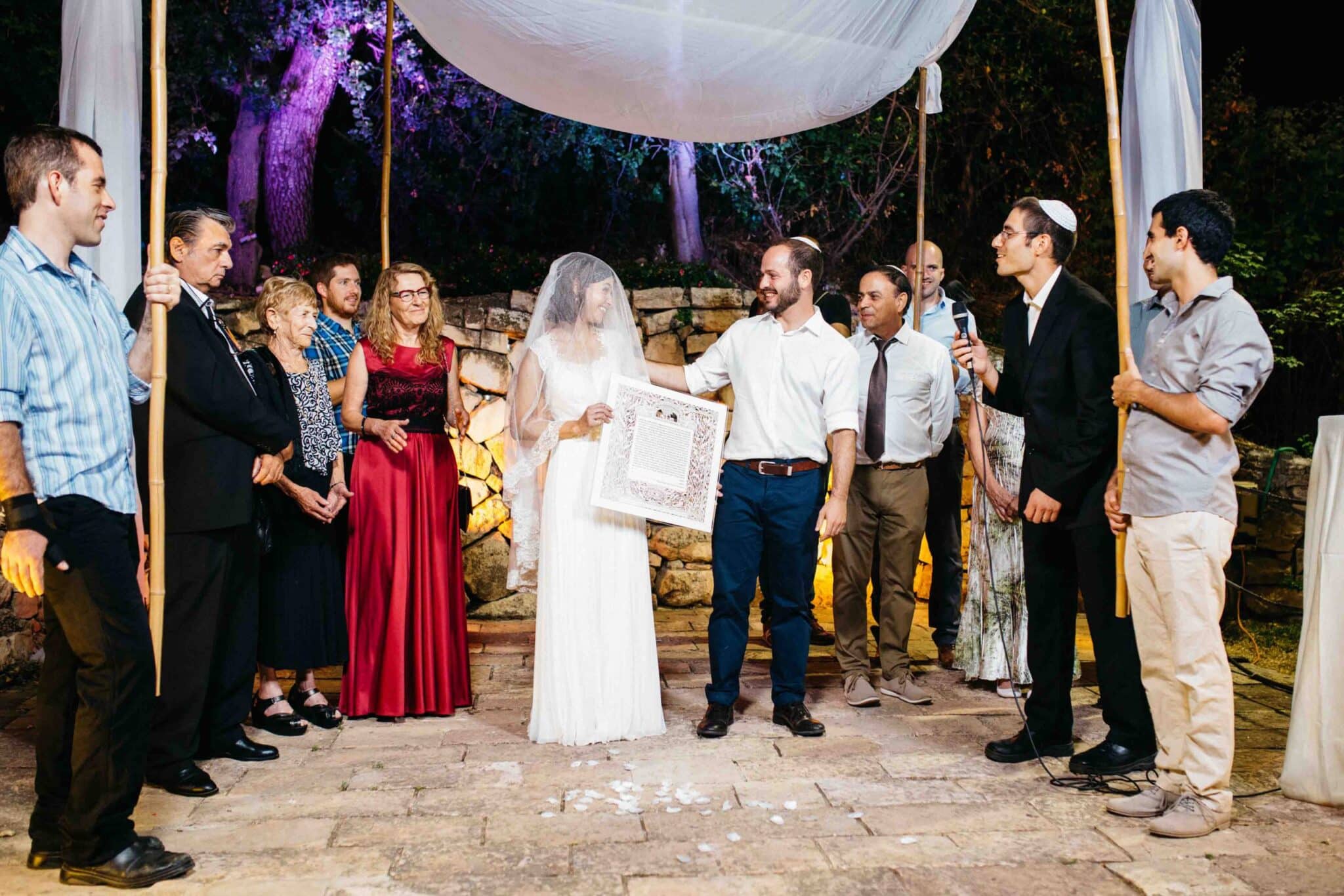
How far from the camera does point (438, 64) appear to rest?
952cm

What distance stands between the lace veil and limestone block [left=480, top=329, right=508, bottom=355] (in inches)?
115

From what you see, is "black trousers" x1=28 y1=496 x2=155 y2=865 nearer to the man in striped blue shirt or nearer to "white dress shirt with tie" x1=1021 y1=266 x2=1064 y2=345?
the man in striped blue shirt

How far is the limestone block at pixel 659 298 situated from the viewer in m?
7.35

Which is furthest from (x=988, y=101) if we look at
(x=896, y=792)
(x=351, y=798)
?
(x=351, y=798)

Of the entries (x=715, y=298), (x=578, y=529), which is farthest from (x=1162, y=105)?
(x=715, y=298)

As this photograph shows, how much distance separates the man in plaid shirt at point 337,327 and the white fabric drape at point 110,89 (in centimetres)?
126

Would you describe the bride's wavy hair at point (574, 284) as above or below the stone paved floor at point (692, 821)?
above

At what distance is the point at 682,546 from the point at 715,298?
1.66 metres

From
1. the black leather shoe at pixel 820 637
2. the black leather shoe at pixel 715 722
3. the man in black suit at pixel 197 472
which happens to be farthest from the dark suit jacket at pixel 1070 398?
the man in black suit at pixel 197 472

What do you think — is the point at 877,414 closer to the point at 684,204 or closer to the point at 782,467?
the point at 782,467

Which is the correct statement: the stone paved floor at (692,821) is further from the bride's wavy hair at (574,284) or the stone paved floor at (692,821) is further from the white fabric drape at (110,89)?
the white fabric drape at (110,89)

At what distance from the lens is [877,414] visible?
483 cm

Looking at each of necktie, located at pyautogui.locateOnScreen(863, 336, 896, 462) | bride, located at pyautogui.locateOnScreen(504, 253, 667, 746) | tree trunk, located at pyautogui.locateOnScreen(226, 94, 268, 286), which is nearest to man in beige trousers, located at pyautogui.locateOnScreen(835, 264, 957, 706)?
necktie, located at pyautogui.locateOnScreen(863, 336, 896, 462)

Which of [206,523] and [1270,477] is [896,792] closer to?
[206,523]
